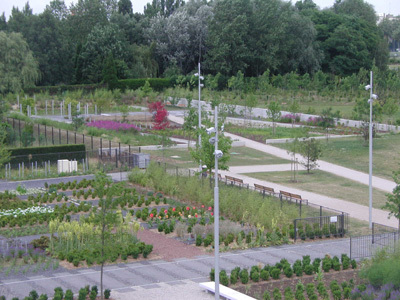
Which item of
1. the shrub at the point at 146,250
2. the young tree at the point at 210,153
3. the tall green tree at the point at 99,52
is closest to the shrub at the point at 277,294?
the shrub at the point at 146,250

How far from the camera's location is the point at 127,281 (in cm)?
2092

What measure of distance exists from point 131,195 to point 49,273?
37.9 ft

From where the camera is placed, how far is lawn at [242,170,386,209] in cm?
3328

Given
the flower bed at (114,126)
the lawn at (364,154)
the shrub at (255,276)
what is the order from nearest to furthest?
the shrub at (255,276), the lawn at (364,154), the flower bed at (114,126)

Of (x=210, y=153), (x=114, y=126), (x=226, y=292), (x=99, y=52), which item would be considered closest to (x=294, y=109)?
(x=114, y=126)

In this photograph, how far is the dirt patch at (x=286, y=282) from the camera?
19.8 meters

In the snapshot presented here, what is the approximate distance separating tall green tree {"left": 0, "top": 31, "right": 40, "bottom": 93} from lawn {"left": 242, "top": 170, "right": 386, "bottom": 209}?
132 ft

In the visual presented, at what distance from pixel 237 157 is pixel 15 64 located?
121 ft

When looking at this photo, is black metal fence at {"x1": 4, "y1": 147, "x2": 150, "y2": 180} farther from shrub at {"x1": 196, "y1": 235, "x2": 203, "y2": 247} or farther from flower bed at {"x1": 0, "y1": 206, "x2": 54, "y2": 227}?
shrub at {"x1": 196, "y1": 235, "x2": 203, "y2": 247}

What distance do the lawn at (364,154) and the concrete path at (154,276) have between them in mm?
16294

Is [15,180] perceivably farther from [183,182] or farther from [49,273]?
[49,273]

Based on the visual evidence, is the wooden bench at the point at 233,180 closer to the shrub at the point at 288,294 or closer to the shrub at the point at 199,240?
the shrub at the point at 199,240

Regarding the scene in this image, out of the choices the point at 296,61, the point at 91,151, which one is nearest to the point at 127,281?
the point at 91,151

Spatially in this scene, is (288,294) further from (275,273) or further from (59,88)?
(59,88)
